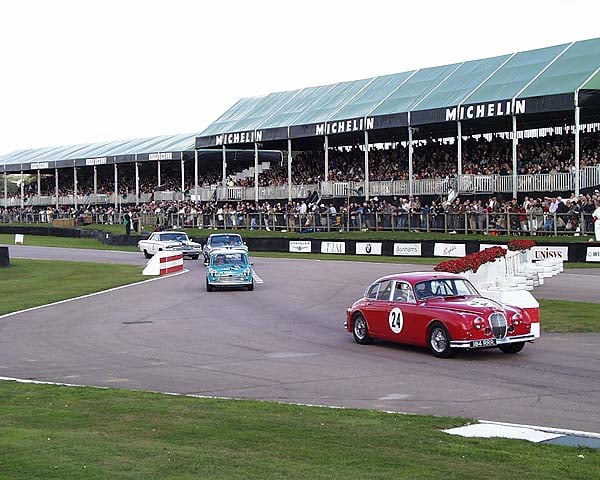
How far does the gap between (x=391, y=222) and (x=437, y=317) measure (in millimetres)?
31942

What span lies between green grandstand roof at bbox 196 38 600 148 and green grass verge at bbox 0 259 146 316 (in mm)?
17917

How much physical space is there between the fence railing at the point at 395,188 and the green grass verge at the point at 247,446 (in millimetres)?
33124

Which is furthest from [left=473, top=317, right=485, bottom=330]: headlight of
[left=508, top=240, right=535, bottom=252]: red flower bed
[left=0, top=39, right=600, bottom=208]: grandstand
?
[left=0, top=39, right=600, bottom=208]: grandstand

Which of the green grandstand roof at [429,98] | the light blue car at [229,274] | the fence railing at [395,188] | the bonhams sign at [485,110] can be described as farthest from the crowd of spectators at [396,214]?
the light blue car at [229,274]

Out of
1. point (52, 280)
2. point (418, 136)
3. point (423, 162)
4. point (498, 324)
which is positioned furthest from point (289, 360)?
point (418, 136)

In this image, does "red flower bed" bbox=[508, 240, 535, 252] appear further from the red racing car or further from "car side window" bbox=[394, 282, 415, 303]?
"car side window" bbox=[394, 282, 415, 303]

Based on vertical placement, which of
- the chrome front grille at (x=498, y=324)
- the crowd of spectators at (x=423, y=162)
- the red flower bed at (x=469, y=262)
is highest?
the crowd of spectators at (x=423, y=162)

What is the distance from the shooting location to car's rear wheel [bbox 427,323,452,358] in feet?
54.5

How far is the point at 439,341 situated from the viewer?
16.9m

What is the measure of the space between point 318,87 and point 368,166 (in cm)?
1102

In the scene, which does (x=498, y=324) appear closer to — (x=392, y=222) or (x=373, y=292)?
(x=373, y=292)

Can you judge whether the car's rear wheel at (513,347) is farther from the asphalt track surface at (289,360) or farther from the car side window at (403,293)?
the car side window at (403,293)

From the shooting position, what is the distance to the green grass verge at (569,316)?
65.5 feet

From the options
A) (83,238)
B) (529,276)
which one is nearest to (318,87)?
(83,238)
